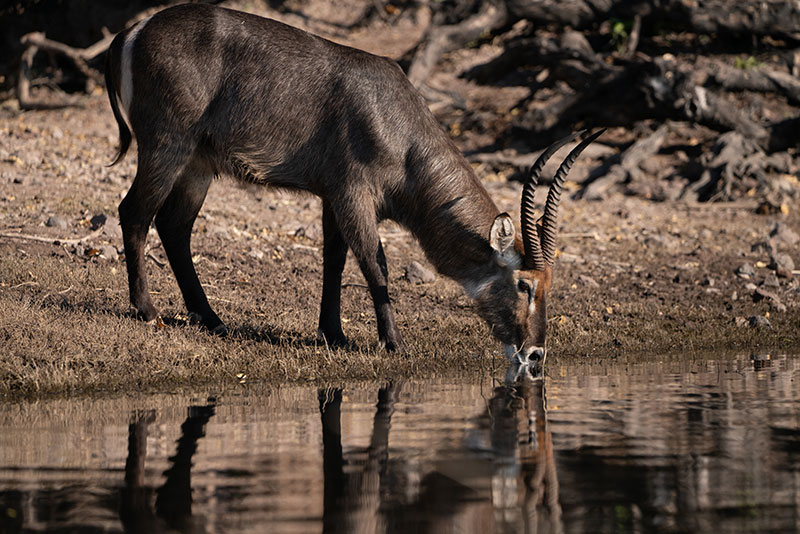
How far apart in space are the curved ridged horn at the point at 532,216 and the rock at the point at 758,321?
247cm

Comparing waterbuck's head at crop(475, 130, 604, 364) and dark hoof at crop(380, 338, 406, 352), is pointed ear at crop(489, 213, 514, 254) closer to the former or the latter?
waterbuck's head at crop(475, 130, 604, 364)

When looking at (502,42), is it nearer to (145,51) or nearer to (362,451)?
(145,51)

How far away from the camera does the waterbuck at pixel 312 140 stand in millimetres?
7535

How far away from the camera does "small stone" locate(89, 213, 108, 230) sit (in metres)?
10.2

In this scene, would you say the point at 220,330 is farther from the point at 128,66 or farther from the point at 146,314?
the point at 128,66

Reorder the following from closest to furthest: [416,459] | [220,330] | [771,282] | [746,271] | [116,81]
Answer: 1. [416,459]
2. [220,330]
3. [116,81]
4. [771,282]
5. [746,271]

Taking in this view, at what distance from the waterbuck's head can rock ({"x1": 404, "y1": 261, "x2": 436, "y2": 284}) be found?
2.32 meters


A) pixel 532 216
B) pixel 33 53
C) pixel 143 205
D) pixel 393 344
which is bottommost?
pixel 393 344

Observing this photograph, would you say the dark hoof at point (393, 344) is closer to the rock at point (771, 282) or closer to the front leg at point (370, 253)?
the front leg at point (370, 253)

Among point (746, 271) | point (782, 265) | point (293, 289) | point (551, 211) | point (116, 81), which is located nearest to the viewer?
point (551, 211)

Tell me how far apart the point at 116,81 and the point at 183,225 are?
1.14 metres

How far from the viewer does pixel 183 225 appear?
27.3 ft

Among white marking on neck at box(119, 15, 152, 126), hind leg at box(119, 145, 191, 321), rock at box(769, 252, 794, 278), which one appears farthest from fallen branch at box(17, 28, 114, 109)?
rock at box(769, 252, 794, 278)

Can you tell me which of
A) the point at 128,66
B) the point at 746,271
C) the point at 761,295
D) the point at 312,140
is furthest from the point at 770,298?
the point at 128,66
